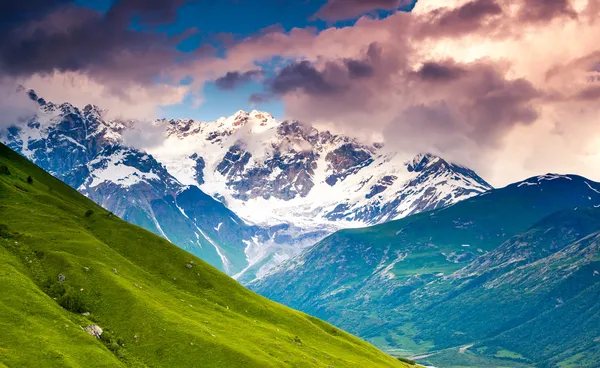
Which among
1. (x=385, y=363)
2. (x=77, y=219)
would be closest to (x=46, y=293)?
(x=77, y=219)

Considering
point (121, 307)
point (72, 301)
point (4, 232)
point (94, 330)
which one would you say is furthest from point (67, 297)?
point (4, 232)

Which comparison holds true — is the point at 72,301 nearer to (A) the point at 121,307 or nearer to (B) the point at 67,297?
(B) the point at 67,297

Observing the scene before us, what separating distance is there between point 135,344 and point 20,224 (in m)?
48.0

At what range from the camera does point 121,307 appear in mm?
125125

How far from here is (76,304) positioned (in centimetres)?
12088

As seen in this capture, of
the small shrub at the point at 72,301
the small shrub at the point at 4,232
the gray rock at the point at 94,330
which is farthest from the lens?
the small shrub at the point at 4,232

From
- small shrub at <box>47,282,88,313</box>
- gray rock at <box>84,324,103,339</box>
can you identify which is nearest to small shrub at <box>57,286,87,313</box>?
small shrub at <box>47,282,88,313</box>

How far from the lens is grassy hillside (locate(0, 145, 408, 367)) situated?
107 meters

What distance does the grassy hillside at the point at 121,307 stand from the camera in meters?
107

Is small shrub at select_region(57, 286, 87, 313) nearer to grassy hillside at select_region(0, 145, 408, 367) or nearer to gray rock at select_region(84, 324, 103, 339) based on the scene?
grassy hillside at select_region(0, 145, 408, 367)

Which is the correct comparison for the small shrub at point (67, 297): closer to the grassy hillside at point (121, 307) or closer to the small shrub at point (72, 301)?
the small shrub at point (72, 301)

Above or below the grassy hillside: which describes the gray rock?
below

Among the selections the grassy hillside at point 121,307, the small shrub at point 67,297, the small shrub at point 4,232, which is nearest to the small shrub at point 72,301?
the small shrub at point 67,297

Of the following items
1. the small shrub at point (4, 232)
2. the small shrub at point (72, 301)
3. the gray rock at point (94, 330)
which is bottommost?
the gray rock at point (94, 330)
